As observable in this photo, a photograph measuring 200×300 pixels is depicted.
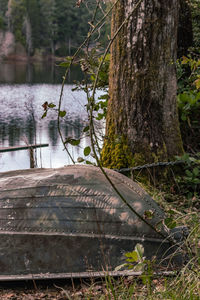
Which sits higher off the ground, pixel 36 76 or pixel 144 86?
pixel 36 76

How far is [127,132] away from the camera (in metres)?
4.34

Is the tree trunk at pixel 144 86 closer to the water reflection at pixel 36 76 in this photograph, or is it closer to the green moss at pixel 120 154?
the green moss at pixel 120 154

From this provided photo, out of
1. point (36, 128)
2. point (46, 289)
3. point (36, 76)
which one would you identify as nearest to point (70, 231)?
point (46, 289)

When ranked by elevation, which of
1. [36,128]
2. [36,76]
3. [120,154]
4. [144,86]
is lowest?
[36,128]

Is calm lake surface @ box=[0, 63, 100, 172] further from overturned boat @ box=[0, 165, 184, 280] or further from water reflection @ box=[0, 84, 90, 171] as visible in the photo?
overturned boat @ box=[0, 165, 184, 280]

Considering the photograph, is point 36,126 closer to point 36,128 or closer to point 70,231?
point 36,128

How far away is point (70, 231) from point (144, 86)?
6.79ft

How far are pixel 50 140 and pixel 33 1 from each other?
49358 millimetres

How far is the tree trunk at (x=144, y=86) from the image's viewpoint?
13.8ft

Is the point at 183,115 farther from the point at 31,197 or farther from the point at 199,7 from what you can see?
the point at 199,7

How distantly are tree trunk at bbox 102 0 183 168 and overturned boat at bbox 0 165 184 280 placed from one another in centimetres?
146

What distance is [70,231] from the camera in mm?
2768

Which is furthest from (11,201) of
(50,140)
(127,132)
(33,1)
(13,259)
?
(33,1)

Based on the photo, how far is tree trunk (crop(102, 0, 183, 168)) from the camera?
4.21 m
